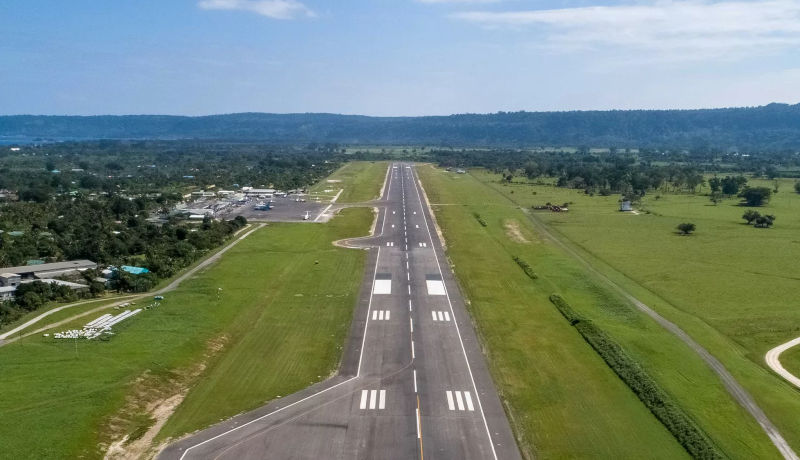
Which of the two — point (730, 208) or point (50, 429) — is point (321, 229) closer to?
point (50, 429)

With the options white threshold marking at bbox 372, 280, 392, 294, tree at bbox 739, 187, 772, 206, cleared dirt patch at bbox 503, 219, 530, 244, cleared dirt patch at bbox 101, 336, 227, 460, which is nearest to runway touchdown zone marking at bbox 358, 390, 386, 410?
cleared dirt patch at bbox 101, 336, 227, 460

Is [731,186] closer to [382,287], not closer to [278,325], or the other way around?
[382,287]

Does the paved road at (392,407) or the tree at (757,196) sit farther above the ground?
the tree at (757,196)

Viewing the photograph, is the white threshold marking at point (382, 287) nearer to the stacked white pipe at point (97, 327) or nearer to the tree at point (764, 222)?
the stacked white pipe at point (97, 327)

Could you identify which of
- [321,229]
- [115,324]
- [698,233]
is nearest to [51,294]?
[115,324]

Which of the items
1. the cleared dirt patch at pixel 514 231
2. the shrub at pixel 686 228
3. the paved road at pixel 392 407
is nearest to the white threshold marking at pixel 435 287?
the paved road at pixel 392 407

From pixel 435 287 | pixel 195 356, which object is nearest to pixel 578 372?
pixel 435 287
